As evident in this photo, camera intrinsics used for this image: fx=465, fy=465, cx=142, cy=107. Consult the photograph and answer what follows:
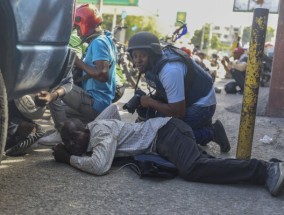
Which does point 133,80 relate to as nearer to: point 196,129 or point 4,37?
point 196,129

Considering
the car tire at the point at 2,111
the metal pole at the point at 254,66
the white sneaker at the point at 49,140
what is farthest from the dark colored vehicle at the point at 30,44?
the metal pole at the point at 254,66

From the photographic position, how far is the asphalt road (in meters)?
Answer: 2.68

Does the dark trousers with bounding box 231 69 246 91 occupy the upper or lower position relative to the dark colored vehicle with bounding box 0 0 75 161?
lower

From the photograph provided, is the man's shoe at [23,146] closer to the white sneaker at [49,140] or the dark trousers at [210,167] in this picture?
the white sneaker at [49,140]

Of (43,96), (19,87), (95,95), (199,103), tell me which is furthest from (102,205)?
(95,95)

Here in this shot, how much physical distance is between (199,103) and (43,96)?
132 cm

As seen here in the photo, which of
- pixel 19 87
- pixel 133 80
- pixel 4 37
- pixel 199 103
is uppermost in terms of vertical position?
pixel 4 37

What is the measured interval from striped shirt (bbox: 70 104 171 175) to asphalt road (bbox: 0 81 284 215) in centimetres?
9

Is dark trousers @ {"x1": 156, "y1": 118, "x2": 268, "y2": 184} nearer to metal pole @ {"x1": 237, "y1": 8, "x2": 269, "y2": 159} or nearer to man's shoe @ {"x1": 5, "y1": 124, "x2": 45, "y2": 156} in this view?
metal pole @ {"x1": 237, "y1": 8, "x2": 269, "y2": 159}

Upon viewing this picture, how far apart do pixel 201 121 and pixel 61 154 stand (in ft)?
4.28

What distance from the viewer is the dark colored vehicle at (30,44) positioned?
7.41 feet

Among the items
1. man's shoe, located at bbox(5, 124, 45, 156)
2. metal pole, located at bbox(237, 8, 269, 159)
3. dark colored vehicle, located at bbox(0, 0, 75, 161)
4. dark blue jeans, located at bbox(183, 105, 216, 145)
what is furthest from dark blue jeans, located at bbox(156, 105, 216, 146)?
dark colored vehicle, located at bbox(0, 0, 75, 161)

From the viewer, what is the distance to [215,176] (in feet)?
10.6

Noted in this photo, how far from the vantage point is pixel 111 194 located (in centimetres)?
294
